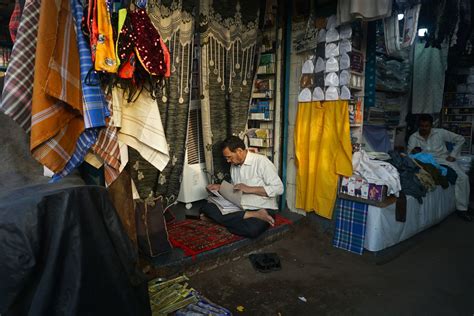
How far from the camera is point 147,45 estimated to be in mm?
1882

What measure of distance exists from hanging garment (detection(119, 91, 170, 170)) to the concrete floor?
1162mm

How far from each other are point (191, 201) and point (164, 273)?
1.26 metres

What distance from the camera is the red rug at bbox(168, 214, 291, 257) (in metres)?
2.74

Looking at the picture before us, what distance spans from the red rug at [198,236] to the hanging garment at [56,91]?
1.41 metres

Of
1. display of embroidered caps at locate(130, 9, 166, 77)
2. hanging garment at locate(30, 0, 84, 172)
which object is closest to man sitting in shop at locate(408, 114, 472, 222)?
display of embroidered caps at locate(130, 9, 166, 77)

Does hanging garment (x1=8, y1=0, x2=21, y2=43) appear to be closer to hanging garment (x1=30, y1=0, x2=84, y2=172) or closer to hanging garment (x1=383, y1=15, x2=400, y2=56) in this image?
hanging garment (x1=30, y1=0, x2=84, y2=172)

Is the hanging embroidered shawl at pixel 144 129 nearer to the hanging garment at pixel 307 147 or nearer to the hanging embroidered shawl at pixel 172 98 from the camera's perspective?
the hanging embroidered shawl at pixel 172 98

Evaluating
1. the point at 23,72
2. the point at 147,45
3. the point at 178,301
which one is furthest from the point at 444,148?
the point at 23,72

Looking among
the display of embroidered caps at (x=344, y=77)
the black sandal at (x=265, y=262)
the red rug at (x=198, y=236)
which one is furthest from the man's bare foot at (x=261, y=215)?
the display of embroidered caps at (x=344, y=77)

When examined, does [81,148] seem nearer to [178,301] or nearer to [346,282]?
[178,301]

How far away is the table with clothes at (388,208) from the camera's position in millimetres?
2943

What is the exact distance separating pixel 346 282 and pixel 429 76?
4028 mm

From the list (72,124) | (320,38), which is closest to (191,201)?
(72,124)

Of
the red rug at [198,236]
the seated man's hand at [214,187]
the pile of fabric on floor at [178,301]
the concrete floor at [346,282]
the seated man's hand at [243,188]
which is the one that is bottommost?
the concrete floor at [346,282]
